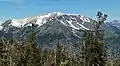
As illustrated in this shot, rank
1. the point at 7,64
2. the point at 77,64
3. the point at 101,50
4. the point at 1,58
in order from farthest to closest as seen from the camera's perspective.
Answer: the point at 77,64 < the point at 1,58 < the point at 7,64 < the point at 101,50

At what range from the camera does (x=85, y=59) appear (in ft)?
202

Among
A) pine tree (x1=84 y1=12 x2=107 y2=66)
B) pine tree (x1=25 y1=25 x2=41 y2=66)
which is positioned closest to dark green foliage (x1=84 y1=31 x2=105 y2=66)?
pine tree (x1=84 y1=12 x2=107 y2=66)

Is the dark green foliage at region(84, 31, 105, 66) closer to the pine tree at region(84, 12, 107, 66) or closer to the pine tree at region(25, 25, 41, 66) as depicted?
the pine tree at region(84, 12, 107, 66)

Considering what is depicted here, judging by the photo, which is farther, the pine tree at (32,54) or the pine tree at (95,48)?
the pine tree at (32,54)

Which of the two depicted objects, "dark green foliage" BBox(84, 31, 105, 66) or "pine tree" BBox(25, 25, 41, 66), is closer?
"dark green foliage" BBox(84, 31, 105, 66)

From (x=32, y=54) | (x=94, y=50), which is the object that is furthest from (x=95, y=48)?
(x=32, y=54)

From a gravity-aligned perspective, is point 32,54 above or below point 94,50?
below

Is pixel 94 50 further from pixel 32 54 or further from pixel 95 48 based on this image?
pixel 32 54

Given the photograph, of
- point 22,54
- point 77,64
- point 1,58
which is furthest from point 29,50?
point 77,64

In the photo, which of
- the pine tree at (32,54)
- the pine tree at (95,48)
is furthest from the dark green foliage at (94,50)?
the pine tree at (32,54)

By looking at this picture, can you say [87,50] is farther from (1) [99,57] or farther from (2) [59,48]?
(2) [59,48]

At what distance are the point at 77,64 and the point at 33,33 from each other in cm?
1530

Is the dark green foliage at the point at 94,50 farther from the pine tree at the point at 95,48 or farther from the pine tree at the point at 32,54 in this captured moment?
the pine tree at the point at 32,54

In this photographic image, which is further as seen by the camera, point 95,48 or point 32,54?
point 32,54
